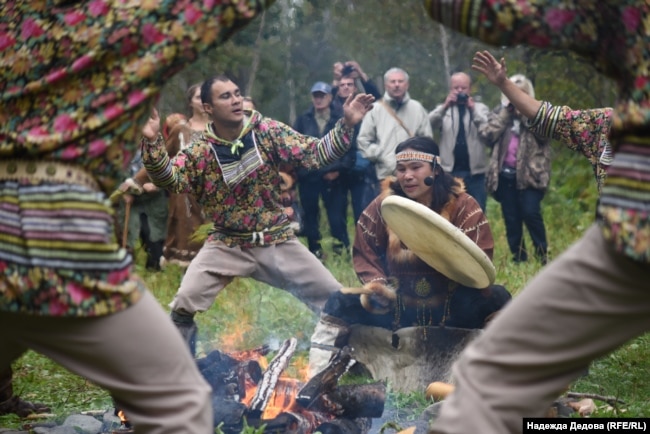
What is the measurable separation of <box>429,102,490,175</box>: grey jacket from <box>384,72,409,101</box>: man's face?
404mm

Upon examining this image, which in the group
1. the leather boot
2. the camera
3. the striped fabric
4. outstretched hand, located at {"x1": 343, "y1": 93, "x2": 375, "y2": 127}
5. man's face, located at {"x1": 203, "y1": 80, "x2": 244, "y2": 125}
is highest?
the striped fabric

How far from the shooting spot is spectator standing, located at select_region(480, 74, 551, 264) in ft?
30.9

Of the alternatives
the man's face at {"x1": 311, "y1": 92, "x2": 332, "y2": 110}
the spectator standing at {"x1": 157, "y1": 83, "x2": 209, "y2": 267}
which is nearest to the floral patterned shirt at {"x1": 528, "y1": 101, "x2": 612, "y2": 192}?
the spectator standing at {"x1": 157, "y1": 83, "x2": 209, "y2": 267}

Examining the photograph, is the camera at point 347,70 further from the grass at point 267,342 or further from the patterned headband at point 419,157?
the patterned headband at point 419,157

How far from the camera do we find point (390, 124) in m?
9.39

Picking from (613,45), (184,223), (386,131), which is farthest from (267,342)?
(613,45)

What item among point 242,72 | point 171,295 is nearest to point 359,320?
point 171,295

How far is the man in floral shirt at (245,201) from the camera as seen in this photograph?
6.18m

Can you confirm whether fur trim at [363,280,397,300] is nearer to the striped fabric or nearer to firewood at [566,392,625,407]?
firewood at [566,392,625,407]

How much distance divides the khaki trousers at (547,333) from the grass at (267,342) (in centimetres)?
228

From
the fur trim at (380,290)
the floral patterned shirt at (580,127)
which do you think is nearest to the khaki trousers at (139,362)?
the fur trim at (380,290)

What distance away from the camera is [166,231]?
9.98 metres

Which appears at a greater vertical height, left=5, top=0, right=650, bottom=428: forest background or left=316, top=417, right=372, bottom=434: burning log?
left=316, top=417, right=372, bottom=434: burning log

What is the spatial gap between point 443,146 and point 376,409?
4843 millimetres
